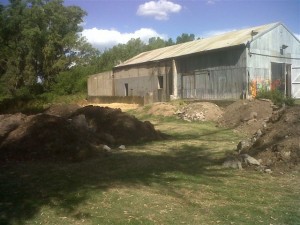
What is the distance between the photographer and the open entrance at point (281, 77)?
24059mm

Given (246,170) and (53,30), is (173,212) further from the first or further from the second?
(53,30)

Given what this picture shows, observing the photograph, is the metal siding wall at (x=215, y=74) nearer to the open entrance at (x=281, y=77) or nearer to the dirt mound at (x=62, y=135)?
the open entrance at (x=281, y=77)

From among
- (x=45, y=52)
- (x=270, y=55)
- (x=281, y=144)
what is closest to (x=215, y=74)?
(x=270, y=55)

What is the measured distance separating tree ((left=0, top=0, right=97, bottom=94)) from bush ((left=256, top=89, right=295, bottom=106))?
96.6ft

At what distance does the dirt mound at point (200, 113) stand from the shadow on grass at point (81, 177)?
329 inches

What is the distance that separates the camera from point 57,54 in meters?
45.7

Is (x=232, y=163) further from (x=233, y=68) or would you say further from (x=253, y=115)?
(x=233, y=68)

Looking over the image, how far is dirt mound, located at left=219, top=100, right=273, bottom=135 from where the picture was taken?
16750 mm

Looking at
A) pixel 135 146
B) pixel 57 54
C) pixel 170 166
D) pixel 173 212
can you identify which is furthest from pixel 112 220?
pixel 57 54

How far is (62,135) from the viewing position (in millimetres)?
11367

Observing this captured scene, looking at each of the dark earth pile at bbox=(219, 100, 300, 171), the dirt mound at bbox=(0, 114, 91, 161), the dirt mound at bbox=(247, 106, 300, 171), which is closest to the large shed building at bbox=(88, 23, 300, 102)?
the dark earth pile at bbox=(219, 100, 300, 171)

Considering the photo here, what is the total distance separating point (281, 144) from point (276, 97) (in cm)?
1148

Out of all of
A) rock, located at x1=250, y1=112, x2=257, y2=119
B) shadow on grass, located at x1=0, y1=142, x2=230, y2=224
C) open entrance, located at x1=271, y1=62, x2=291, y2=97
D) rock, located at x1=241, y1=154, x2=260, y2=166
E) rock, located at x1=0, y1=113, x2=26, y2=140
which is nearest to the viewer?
shadow on grass, located at x1=0, y1=142, x2=230, y2=224

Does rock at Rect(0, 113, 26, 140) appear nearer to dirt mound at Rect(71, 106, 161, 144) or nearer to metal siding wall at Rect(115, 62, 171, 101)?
dirt mound at Rect(71, 106, 161, 144)
